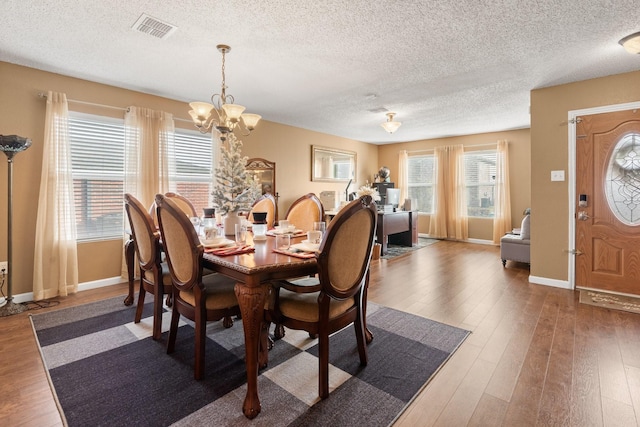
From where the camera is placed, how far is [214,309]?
71.6 inches

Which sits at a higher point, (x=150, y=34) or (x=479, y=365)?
(x=150, y=34)

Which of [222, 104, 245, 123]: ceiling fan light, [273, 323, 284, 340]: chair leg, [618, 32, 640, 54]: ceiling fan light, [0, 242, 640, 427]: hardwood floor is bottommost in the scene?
[0, 242, 640, 427]: hardwood floor

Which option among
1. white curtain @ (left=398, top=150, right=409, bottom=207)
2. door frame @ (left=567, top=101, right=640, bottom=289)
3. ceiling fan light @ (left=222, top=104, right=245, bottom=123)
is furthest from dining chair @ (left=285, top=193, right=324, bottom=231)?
white curtain @ (left=398, top=150, right=409, bottom=207)

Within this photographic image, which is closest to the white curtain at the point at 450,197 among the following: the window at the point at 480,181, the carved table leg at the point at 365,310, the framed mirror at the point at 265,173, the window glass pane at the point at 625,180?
the window at the point at 480,181

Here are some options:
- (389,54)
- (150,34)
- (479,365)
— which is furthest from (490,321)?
(150,34)

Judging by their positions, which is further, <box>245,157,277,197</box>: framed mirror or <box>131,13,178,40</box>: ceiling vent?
<box>245,157,277,197</box>: framed mirror

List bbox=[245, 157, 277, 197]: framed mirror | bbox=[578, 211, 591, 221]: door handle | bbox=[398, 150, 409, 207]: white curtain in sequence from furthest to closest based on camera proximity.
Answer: bbox=[398, 150, 409, 207]: white curtain
bbox=[245, 157, 277, 197]: framed mirror
bbox=[578, 211, 591, 221]: door handle

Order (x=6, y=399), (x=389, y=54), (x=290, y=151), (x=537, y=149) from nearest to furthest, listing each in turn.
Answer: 1. (x=6, y=399)
2. (x=389, y=54)
3. (x=537, y=149)
4. (x=290, y=151)

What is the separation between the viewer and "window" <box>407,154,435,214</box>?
7.50 meters

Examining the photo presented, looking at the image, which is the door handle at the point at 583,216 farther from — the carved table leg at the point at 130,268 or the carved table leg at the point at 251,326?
the carved table leg at the point at 130,268

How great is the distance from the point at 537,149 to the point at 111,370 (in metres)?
4.78

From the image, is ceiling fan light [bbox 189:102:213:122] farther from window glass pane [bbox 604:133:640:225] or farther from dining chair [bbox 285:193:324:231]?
window glass pane [bbox 604:133:640:225]

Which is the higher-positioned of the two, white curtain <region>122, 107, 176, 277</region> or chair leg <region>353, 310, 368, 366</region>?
white curtain <region>122, 107, 176, 277</region>

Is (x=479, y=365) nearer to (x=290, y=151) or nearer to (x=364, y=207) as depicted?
(x=364, y=207)
